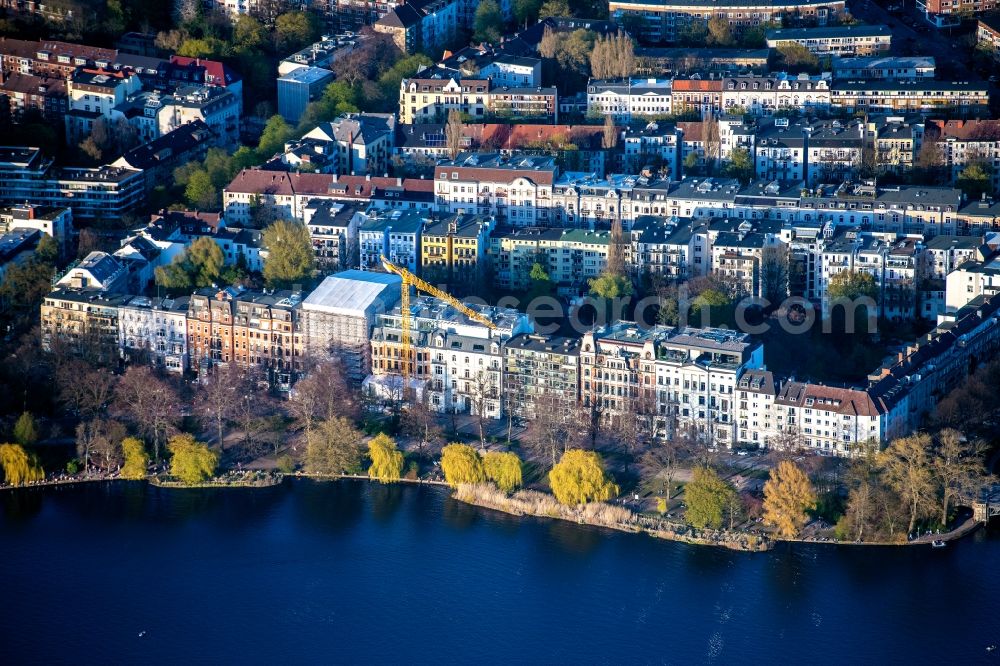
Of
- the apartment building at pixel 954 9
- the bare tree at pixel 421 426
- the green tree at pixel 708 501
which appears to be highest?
the apartment building at pixel 954 9

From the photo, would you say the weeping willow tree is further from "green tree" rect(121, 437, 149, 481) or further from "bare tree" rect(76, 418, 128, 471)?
"green tree" rect(121, 437, 149, 481)

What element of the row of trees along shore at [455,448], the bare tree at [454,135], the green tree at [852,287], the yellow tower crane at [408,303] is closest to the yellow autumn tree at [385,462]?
the row of trees along shore at [455,448]

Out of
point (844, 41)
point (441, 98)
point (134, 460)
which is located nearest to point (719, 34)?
point (844, 41)

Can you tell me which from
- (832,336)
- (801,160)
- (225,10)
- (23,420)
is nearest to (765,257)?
(832,336)

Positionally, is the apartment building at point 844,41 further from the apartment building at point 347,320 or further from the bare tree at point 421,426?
the bare tree at point 421,426

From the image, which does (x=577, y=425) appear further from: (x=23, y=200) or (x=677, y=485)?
(x=23, y=200)

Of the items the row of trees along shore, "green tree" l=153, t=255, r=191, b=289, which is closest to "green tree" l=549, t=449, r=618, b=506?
the row of trees along shore

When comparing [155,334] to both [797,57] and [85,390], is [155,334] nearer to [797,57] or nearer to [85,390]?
[85,390]
